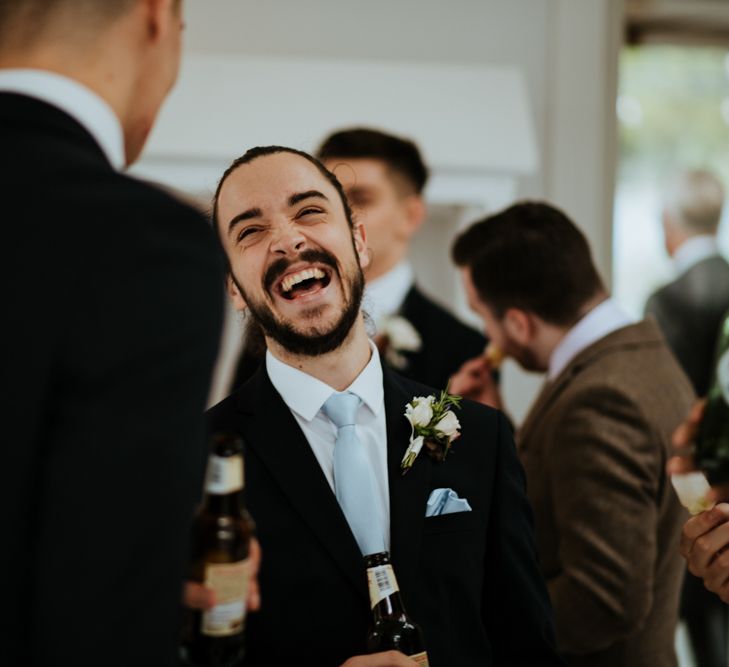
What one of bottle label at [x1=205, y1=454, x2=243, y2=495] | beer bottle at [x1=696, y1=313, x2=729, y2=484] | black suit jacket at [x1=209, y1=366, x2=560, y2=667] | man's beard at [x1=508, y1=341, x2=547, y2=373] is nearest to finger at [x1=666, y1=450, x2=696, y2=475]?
beer bottle at [x1=696, y1=313, x2=729, y2=484]

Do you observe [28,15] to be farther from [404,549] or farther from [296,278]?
[404,549]

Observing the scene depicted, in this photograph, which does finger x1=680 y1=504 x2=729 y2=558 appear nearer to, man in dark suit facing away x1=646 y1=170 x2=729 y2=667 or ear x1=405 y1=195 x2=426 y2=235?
ear x1=405 y1=195 x2=426 y2=235

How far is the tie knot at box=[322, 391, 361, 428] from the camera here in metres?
1.47

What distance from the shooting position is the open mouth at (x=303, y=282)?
4.75 feet

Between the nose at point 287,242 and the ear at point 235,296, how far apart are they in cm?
13

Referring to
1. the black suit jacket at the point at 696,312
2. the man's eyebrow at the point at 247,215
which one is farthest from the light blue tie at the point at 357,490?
the black suit jacket at the point at 696,312

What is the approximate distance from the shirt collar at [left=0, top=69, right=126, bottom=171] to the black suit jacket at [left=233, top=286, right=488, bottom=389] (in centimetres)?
186

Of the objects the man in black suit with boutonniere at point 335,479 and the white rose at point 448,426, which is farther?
the white rose at point 448,426

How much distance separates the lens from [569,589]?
2.05m

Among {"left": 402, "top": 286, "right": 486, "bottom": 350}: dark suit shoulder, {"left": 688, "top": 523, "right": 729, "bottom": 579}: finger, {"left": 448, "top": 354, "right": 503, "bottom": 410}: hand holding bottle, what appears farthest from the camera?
{"left": 402, "top": 286, "right": 486, "bottom": 350}: dark suit shoulder

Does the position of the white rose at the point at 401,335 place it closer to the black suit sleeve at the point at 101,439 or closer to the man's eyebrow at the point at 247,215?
the man's eyebrow at the point at 247,215

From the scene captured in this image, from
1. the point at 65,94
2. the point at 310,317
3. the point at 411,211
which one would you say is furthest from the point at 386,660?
the point at 411,211

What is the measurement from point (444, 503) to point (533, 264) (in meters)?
0.99

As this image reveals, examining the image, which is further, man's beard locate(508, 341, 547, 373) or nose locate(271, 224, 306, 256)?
man's beard locate(508, 341, 547, 373)
